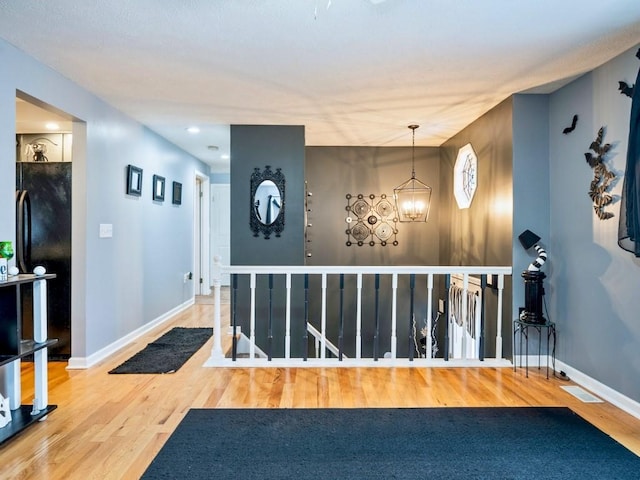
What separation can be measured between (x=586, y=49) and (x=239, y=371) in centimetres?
327

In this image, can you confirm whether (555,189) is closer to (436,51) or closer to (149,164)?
(436,51)

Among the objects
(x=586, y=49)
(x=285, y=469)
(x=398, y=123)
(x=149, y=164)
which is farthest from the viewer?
(x=149, y=164)

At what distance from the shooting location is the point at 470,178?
4.29 meters

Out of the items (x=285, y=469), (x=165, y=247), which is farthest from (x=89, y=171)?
(x=285, y=469)

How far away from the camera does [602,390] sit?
2676 mm

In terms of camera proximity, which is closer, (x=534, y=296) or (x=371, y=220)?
(x=534, y=296)

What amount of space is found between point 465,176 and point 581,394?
251 cm

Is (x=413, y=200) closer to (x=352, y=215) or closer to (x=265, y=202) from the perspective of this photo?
(x=352, y=215)

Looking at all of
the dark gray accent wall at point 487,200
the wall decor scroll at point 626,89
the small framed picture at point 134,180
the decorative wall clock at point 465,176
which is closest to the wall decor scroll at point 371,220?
the dark gray accent wall at point 487,200

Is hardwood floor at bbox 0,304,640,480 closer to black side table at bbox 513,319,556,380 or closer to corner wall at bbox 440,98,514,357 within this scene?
black side table at bbox 513,319,556,380

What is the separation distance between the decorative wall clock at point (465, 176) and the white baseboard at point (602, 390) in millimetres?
1900

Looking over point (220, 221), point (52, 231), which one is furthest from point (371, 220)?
point (52, 231)

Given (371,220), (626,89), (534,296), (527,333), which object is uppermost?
(626,89)

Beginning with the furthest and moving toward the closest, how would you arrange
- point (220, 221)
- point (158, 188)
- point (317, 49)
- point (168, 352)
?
point (220, 221), point (158, 188), point (168, 352), point (317, 49)
